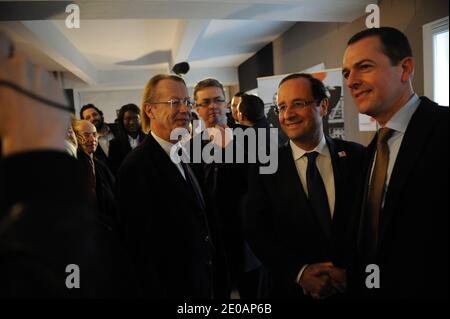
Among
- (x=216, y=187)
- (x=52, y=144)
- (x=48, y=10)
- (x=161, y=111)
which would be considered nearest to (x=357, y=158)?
(x=216, y=187)

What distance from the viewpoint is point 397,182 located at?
65 cm

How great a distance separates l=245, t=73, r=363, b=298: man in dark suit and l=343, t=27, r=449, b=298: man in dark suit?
4.3 inches

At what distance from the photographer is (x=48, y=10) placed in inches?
46.1

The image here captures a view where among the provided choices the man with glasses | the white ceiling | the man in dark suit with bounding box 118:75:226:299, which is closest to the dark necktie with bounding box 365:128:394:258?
the man in dark suit with bounding box 118:75:226:299

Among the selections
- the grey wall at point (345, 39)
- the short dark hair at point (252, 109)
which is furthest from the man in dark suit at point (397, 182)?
the short dark hair at point (252, 109)

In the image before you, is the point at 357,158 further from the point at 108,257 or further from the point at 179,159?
the point at 108,257

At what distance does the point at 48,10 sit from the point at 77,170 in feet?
3.68

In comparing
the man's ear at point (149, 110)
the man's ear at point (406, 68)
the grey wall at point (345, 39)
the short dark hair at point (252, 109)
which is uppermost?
the grey wall at point (345, 39)

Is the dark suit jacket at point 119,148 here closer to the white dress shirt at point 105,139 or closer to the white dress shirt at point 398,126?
the white dress shirt at point 105,139

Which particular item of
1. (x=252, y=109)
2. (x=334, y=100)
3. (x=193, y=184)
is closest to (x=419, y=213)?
(x=193, y=184)

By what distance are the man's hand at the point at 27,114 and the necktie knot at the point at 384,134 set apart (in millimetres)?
700

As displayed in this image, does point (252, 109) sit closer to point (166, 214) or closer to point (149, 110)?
point (149, 110)

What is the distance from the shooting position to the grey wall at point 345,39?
1.24 metres

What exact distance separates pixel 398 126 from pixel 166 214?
26.0 inches
